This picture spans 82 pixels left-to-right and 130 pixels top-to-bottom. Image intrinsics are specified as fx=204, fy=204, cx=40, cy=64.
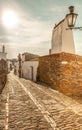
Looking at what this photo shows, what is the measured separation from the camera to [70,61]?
1688 cm

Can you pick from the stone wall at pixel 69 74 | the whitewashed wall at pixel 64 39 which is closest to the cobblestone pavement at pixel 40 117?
the stone wall at pixel 69 74

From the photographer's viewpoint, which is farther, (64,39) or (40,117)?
(64,39)

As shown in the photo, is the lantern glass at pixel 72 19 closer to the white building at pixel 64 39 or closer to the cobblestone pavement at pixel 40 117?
the cobblestone pavement at pixel 40 117

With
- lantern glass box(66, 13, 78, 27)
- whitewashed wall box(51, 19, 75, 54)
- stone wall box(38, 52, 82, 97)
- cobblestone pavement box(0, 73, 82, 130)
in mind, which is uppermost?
whitewashed wall box(51, 19, 75, 54)

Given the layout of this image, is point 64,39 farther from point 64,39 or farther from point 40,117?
point 40,117

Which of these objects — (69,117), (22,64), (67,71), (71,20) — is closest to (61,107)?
(69,117)

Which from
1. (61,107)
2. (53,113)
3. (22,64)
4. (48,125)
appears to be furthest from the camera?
(22,64)

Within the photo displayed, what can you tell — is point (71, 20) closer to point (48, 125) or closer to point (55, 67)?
point (48, 125)

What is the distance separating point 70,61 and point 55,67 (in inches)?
78.6

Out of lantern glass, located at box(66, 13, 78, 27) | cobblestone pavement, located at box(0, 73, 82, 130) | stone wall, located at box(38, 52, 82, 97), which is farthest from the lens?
stone wall, located at box(38, 52, 82, 97)

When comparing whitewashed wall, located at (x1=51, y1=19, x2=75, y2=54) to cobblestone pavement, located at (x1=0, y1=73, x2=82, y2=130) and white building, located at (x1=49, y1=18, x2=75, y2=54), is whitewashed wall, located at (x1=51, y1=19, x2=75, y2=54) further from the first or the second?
cobblestone pavement, located at (x1=0, y1=73, x2=82, y2=130)

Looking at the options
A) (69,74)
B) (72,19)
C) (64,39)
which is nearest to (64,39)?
(64,39)

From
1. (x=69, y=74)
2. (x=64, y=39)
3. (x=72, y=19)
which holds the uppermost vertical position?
(x=64, y=39)

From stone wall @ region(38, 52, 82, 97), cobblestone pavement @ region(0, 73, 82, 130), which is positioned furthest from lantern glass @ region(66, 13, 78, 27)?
stone wall @ region(38, 52, 82, 97)
